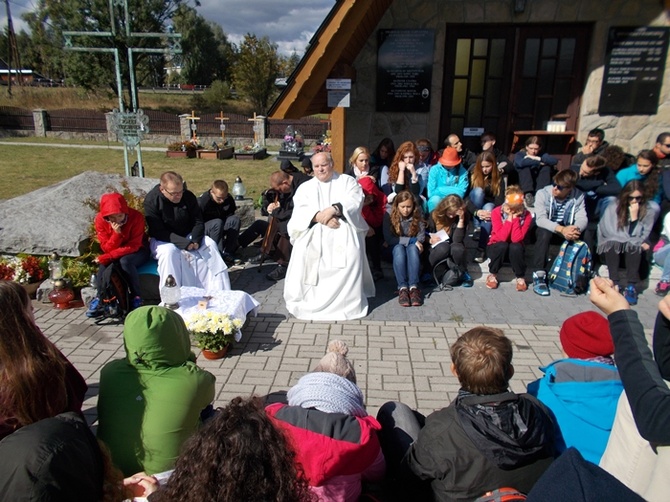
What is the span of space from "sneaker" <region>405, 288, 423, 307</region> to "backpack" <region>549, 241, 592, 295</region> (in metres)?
1.81

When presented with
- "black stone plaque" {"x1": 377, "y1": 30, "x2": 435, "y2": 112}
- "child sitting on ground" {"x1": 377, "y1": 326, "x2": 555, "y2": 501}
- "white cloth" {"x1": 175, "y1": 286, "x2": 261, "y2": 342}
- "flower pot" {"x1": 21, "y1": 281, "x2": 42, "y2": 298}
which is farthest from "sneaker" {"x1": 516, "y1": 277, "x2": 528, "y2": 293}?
"flower pot" {"x1": 21, "y1": 281, "x2": 42, "y2": 298}

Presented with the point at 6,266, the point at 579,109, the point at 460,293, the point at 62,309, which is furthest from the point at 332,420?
the point at 579,109

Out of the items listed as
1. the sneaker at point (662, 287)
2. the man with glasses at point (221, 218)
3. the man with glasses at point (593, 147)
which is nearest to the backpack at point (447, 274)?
the sneaker at point (662, 287)

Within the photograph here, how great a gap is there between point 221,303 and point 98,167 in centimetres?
1503

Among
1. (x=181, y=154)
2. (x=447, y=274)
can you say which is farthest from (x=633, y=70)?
(x=181, y=154)

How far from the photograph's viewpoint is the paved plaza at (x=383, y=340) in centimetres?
409

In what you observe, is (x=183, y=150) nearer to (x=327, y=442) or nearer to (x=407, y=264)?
(x=407, y=264)

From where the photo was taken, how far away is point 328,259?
558 centimetres

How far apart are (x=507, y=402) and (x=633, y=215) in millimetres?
4792

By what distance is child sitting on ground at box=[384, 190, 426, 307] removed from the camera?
19.1 ft

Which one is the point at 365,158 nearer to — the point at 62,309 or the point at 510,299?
the point at 510,299

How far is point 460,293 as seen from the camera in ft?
19.9

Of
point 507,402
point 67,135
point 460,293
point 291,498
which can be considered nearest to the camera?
point 291,498

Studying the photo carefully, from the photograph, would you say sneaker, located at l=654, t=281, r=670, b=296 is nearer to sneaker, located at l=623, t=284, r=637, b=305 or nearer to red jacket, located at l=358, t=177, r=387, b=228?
sneaker, located at l=623, t=284, r=637, b=305
